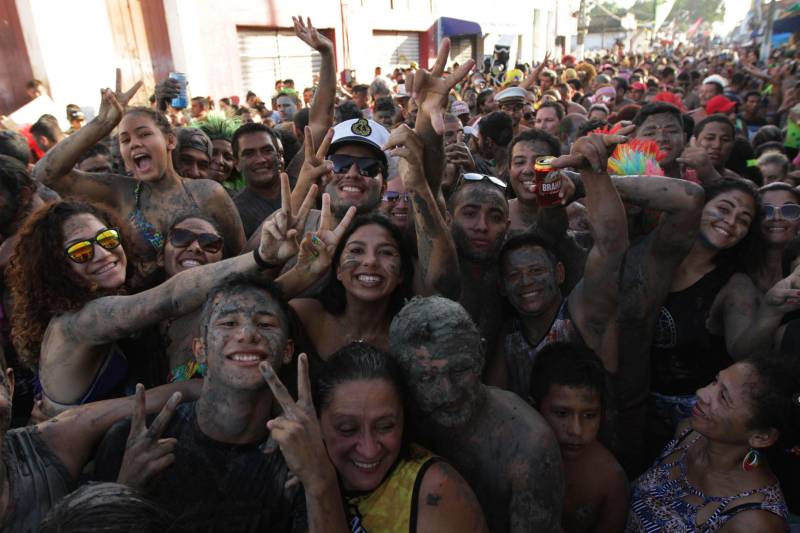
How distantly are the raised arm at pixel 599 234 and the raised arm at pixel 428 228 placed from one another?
566 millimetres

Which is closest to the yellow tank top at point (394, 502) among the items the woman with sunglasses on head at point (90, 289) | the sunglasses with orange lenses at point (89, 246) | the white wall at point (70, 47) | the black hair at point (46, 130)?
the woman with sunglasses on head at point (90, 289)

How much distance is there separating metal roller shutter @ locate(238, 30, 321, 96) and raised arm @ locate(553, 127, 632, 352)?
13682 mm

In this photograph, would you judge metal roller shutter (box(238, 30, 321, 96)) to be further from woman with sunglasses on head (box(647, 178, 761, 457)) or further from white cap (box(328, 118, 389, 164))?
woman with sunglasses on head (box(647, 178, 761, 457))

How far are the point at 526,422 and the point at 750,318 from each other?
1462 millimetres

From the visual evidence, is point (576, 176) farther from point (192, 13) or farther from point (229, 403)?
point (192, 13)

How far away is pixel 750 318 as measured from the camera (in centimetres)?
251

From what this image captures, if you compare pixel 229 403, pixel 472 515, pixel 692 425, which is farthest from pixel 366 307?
pixel 692 425

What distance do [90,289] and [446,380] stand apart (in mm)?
1500

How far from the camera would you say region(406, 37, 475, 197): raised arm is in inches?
97.5

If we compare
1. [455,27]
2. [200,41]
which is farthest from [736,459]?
[455,27]

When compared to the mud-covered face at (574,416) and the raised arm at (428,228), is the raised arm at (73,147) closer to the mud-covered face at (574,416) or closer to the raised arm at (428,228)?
the raised arm at (428,228)

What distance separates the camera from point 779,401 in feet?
6.25

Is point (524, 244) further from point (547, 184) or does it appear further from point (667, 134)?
point (667, 134)

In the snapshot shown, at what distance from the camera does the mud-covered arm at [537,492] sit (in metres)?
1.67
